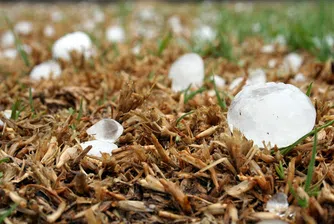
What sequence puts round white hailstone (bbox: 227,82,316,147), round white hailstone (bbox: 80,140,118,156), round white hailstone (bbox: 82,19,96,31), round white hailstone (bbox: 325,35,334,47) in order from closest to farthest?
round white hailstone (bbox: 227,82,316,147) → round white hailstone (bbox: 80,140,118,156) → round white hailstone (bbox: 325,35,334,47) → round white hailstone (bbox: 82,19,96,31)

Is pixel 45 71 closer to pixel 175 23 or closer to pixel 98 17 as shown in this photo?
pixel 175 23

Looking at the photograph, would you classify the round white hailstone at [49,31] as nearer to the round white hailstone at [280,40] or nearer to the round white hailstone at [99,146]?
the round white hailstone at [280,40]

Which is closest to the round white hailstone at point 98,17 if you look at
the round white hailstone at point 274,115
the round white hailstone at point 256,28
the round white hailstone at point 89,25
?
the round white hailstone at point 89,25

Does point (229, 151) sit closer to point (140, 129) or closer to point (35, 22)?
point (140, 129)

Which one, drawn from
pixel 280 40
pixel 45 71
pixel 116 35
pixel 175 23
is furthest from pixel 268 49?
pixel 175 23

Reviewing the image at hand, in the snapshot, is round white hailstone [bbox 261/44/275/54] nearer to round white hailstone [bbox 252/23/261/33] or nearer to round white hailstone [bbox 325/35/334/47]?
round white hailstone [bbox 325/35/334/47]

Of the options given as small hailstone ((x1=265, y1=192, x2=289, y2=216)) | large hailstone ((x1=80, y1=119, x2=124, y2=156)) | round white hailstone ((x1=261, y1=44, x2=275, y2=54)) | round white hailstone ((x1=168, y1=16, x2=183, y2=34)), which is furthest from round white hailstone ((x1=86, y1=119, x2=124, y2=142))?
round white hailstone ((x1=168, y1=16, x2=183, y2=34))
